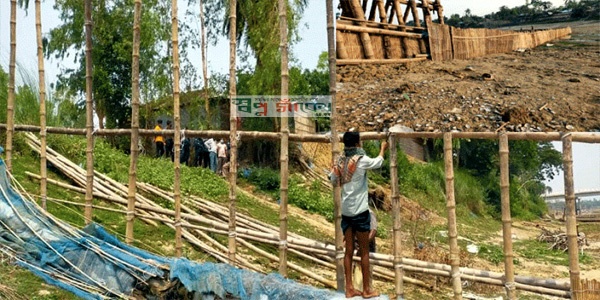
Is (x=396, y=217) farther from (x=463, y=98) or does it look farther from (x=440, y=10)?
(x=440, y=10)

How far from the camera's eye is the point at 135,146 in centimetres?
509

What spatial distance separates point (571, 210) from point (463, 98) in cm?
690

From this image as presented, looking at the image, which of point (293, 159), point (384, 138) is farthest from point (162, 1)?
point (384, 138)

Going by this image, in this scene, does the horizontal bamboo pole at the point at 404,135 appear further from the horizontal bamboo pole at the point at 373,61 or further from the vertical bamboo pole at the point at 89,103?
the horizontal bamboo pole at the point at 373,61

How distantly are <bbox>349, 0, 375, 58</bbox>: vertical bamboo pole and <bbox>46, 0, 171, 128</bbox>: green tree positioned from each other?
523cm

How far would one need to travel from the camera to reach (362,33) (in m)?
10.5

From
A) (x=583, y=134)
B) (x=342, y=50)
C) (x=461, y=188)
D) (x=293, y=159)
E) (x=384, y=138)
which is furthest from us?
(x=461, y=188)

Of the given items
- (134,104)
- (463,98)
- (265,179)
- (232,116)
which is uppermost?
(463,98)

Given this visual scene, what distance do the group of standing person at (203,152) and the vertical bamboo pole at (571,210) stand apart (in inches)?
347

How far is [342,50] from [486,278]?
6778 millimetres

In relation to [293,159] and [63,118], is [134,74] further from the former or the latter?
[293,159]

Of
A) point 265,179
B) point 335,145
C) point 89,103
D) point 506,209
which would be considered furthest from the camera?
point 265,179

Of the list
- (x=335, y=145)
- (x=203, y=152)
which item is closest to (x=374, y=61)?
(x=203, y=152)

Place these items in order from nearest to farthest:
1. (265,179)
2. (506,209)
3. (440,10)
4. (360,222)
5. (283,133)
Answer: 1. (506,209)
2. (360,222)
3. (283,133)
4. (265,179)
5. (440,10)
